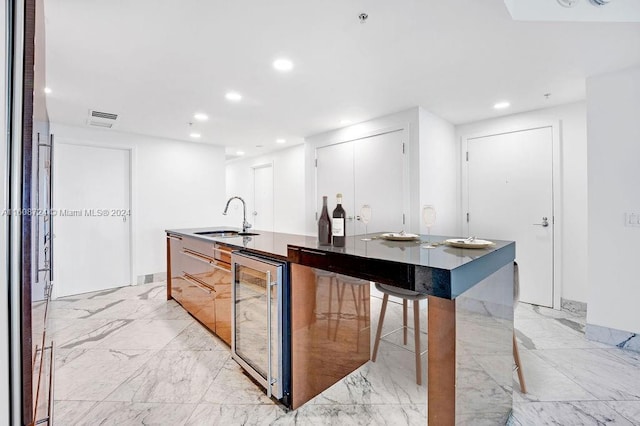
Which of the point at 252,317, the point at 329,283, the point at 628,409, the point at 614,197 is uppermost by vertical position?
the point at 614,197

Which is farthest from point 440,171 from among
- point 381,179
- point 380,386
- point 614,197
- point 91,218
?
point 91,218

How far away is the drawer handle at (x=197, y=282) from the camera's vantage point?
103 inches

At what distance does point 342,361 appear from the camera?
196cm

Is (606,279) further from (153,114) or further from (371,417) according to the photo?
(153,114)

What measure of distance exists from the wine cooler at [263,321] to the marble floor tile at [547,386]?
147 cm

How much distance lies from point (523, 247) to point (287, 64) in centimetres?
341

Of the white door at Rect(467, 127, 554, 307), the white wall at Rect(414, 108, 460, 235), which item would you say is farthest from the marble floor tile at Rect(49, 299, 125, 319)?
the white door at Rect(467, 127, 554, 307)

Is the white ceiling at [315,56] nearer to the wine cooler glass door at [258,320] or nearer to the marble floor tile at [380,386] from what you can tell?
the wine cooler glass door at [258,320]

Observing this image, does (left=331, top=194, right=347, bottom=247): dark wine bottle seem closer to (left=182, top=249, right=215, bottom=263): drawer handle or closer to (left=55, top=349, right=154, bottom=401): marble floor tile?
(left=182, top=249, right=215, bottom=263): drawer handle

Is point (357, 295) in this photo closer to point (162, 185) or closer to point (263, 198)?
point (162, 185)

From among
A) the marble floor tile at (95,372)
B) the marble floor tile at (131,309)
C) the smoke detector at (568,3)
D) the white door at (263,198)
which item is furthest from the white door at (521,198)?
the marble floor tile at (131,309)

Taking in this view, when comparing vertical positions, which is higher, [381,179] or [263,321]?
[381,179]

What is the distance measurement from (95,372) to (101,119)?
3.03m

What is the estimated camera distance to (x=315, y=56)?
2.20 metres
